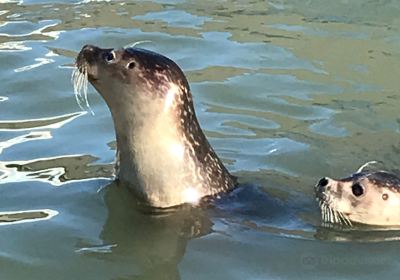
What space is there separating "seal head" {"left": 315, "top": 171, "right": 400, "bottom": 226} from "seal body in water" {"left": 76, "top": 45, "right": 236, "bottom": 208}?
66 centimetres

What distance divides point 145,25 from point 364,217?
458 centimetres

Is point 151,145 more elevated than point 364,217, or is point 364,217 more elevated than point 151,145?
point 151,145

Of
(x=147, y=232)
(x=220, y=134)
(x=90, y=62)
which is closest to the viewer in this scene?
(x=147, y=232)

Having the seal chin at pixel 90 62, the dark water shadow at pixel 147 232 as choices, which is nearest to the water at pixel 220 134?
the dark water shadow at pixel 147 232

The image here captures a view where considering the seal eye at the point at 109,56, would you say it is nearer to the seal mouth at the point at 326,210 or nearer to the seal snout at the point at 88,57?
the seal snout at the point at 88,57

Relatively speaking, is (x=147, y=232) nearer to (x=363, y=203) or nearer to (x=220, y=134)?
(x=363, y=203)

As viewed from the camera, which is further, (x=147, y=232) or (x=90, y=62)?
(x=90, y=62)

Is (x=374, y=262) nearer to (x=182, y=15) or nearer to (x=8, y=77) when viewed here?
(x=8, y=77)

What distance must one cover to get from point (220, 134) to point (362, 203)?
1.61m

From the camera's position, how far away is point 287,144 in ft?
23.0

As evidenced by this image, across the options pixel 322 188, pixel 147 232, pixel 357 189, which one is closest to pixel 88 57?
pixel 147 232

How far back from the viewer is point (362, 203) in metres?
5.85

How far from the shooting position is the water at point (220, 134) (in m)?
5.38

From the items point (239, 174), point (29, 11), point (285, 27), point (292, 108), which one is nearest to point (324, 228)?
point (239, 174)
